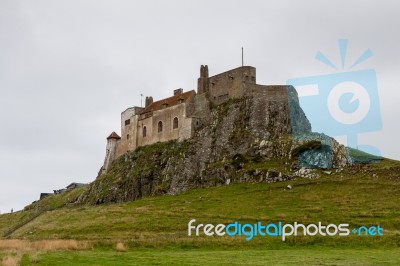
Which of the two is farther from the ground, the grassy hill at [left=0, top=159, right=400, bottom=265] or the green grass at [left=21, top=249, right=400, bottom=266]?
the grassy hill at [left=0, top=159, right=400, bottom=265]

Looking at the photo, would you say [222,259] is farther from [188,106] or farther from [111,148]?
[111,148]

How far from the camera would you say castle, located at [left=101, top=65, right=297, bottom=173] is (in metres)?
89.7

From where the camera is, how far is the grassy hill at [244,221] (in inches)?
1257

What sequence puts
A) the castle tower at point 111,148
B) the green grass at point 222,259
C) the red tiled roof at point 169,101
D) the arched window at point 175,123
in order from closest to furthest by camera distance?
1. the green grass at point 222,259
2. the arched window at point 175,123
3. the red tiled roof at point 169,101
4. the castle tower at point 111,148

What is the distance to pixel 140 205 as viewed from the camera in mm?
76062

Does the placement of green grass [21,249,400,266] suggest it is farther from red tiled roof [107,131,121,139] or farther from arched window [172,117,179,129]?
red tiled roof [107,131,121,139]

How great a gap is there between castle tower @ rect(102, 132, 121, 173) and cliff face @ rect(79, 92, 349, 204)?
1125 centimetres

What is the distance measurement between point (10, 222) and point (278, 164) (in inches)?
1891

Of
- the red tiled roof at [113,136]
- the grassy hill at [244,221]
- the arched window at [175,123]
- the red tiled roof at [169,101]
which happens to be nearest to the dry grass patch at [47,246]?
the grassy hill at [244,221]

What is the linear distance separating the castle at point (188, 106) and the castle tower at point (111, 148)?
313 cm

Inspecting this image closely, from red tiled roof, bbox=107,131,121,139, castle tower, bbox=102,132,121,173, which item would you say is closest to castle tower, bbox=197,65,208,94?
red tiled roof, bbox=107,131,121,139

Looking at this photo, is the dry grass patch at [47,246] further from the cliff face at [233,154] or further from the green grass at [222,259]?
the cliff face at [233,154]

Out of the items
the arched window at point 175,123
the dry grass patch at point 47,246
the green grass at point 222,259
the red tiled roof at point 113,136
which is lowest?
the green grass at point 222,259

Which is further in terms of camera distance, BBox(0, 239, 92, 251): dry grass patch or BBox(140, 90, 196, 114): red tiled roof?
BBox(140, 90, 196, 114): red tiled roof
